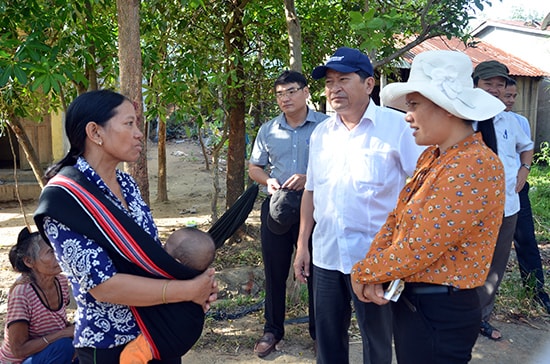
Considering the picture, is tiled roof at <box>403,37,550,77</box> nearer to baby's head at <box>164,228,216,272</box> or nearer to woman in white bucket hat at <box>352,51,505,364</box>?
woman in white bucket hat at <box>352,51,505,364</box>

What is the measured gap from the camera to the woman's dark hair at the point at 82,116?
1.78 metres

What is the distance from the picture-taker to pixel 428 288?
71.9 inches

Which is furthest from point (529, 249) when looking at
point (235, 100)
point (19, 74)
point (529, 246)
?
point (19, 74)

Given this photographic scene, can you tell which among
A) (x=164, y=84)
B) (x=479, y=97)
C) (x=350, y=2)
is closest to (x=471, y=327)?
(x=479, y=97)

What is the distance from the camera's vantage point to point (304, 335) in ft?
12.1

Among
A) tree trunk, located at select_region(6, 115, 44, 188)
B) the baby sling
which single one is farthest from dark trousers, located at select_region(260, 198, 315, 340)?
tree trunk, located at select_region(6, 115, 44, 188)

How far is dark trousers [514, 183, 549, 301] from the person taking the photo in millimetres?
4160

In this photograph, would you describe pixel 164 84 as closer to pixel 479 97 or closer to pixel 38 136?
pixel 479 97

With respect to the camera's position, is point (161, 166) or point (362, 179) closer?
point (362, 179)

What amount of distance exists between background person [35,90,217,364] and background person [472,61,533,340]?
Result: 2.42 meters

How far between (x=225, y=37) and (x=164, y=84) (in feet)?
4.34

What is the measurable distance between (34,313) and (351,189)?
1.72 m

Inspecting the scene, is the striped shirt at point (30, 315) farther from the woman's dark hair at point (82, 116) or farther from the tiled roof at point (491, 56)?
the tiled roof at point (491, 56)

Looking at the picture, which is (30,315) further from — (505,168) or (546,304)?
(546,304)
